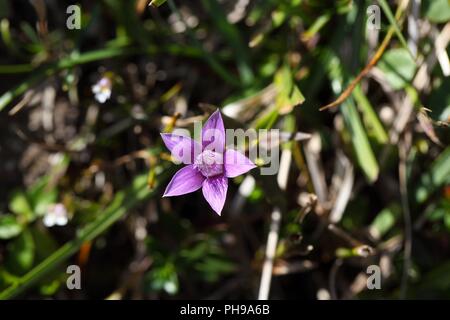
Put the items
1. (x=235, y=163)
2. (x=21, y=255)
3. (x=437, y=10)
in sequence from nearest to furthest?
(x=235, y=163) → (x=437, y=10) → (x=21, y=255)

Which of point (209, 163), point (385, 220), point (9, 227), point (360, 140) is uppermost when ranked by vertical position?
point (209, 163)

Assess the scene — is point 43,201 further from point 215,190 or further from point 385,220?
point 385,220

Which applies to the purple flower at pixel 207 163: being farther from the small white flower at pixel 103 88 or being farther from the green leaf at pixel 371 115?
the green leaf at pixel 371 115

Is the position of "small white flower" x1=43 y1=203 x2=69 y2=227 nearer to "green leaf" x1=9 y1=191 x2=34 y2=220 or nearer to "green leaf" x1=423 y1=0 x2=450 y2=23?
"green leaf" x1=9 y1=191 x2=34 y2=220

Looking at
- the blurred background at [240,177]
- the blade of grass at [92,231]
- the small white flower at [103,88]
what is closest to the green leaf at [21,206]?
the blurred background at [240,177]

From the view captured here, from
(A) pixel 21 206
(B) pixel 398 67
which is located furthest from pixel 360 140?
(A) pixel 21 206

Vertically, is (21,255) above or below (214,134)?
below

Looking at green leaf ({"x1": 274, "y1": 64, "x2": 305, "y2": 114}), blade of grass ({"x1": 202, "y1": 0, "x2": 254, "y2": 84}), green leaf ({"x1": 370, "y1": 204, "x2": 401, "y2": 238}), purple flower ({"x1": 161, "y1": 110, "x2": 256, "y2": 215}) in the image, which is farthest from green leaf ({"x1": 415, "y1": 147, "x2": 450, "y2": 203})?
purple flower ({"x1": 161, "y1": 110, "x2": 256, "y2": 215})
